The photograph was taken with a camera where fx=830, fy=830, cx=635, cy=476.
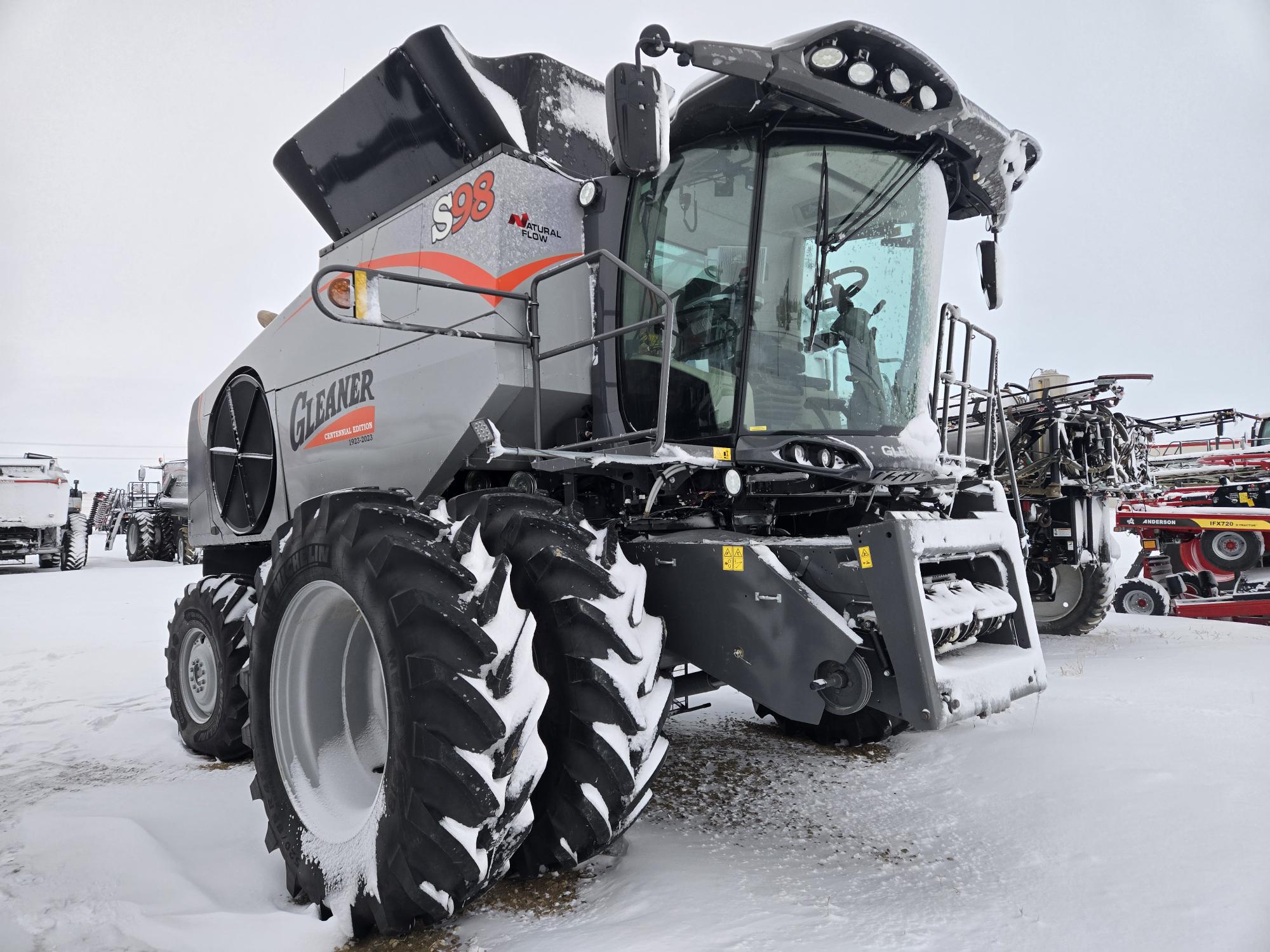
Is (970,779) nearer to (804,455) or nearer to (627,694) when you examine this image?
(804,455)

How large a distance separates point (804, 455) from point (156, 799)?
Result: 10.4 ft

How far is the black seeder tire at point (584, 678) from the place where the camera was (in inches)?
98.0

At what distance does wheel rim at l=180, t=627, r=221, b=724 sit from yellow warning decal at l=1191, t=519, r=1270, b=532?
1091cm

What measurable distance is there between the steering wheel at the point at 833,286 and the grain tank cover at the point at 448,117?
130 cm

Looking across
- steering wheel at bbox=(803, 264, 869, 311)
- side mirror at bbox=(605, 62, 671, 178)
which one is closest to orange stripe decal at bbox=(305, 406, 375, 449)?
side mirror at bbox=(605, 62, 671, 178)

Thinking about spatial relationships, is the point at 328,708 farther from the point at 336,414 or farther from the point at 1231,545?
the point at 1231,545

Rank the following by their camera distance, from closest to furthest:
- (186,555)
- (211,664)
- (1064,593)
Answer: (211,664)
(1064,593)
(186,555)

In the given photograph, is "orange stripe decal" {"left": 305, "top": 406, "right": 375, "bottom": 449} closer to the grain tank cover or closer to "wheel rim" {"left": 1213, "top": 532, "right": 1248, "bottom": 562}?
the grain tank cover

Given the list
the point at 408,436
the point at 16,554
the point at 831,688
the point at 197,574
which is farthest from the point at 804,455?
the point at 16,554

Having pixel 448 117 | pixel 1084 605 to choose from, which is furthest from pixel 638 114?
pixel 1084 605

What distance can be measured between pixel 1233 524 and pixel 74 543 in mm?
22320

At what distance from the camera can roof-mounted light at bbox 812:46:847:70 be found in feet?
9.73

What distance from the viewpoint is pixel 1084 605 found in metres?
8.23

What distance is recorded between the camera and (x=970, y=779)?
3.68 m
